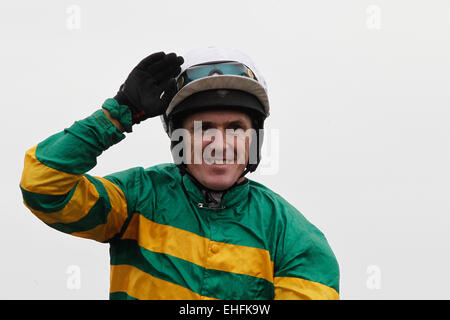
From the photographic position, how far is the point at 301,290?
280cm

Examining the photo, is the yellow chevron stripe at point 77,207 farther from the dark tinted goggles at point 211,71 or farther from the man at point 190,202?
the dark tinted goggles at point 211,71

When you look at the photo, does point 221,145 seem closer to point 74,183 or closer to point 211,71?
point 211,71

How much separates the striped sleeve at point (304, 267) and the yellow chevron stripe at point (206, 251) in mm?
91

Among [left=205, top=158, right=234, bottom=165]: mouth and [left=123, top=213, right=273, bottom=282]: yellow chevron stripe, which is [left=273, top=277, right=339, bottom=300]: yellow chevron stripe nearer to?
[left=123, top=213, right=273, bottom=282]: yellow chevron stripe

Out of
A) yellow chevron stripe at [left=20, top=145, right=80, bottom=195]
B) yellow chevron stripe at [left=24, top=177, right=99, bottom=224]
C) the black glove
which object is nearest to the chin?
the black glove

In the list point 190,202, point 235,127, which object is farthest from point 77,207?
point 235,127

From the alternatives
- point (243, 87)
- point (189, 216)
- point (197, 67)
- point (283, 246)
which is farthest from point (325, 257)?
point (197, 67)

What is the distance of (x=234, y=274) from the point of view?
284 cm

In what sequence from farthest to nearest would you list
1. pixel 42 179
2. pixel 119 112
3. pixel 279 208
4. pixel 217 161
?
1. pixel 279 208
2. pixel 217 161
3. pixel 119 112
4. pixel 42 179

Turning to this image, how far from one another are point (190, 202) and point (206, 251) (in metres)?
0.36
